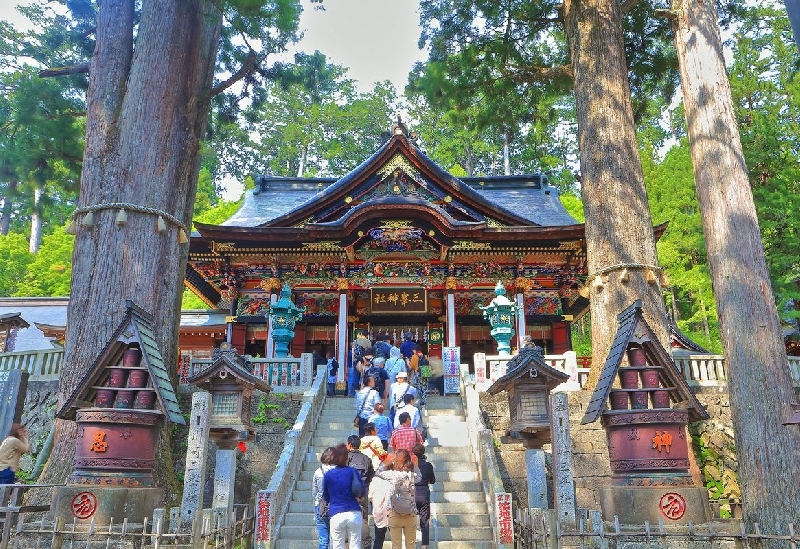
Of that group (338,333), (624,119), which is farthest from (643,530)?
(338,333)

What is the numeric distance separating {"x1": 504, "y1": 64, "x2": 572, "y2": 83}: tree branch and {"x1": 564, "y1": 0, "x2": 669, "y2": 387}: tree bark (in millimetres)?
715

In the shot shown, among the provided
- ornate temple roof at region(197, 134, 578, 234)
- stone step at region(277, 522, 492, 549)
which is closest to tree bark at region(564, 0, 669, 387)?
stone step at region(277, 522, 492, 549)

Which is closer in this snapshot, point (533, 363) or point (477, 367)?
point (533, 363)

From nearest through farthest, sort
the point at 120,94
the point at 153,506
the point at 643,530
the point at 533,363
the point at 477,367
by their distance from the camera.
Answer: the point at 643,530 < the point at 153,506 < the point at 533,363 < the point at 120,94 < the point at 477,367

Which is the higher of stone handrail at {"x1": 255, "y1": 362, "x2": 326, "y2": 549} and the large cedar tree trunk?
the large cedar tree trunk

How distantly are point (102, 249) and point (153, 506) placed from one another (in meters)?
3.89

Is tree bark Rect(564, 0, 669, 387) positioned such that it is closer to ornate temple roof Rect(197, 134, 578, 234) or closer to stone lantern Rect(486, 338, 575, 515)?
stone lantern Rect(486, 338, 575, 515)

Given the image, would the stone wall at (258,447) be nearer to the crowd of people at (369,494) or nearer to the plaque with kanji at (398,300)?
the crowd of people at (369,494)

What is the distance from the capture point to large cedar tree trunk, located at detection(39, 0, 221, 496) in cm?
763

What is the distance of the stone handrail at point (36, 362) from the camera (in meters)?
11.3

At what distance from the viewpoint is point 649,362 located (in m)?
5.75

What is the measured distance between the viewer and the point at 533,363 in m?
7.06

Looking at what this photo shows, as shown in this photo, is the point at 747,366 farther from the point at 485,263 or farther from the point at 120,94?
the point at 120,94

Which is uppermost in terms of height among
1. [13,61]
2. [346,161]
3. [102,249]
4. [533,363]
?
[346,161]
